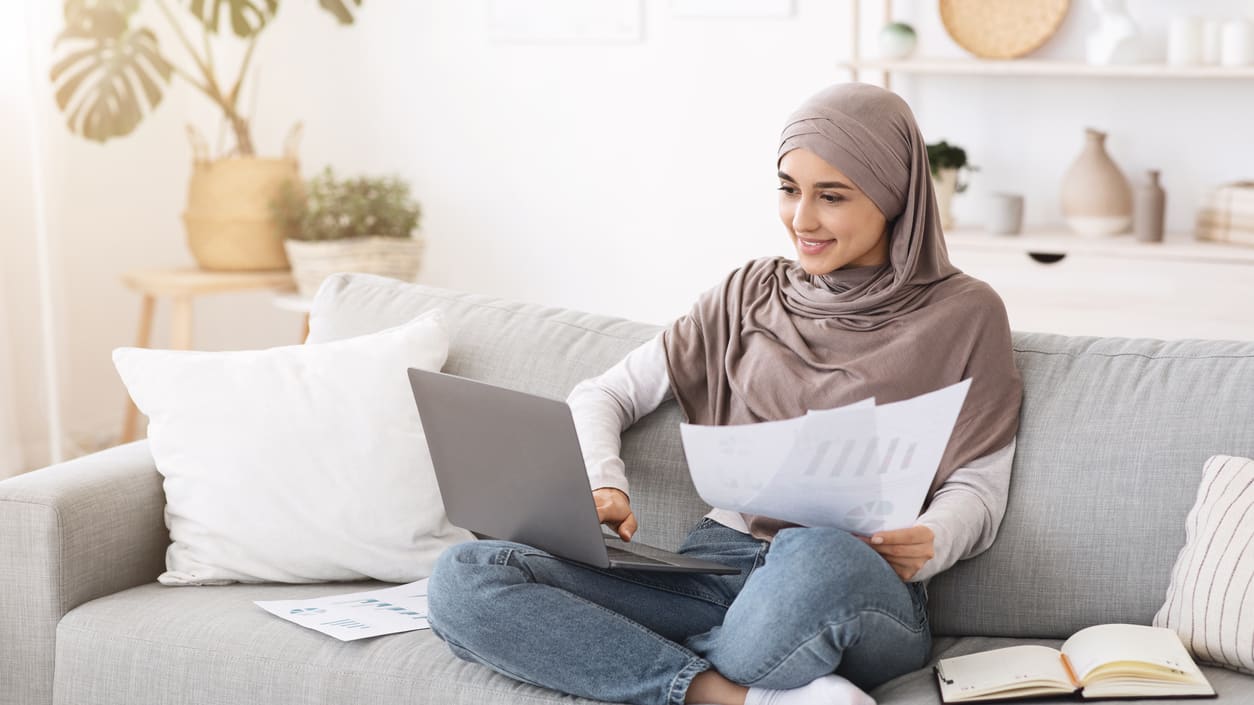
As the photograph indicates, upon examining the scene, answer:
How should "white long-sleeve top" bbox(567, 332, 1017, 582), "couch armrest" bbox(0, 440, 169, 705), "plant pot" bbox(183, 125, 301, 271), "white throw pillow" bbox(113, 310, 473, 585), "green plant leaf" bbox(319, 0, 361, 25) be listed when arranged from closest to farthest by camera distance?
1. "white long-sleeve top" bbox(567, 332, 1017, 582)
2. "couch armrest" bbox(0, 440, 169, 705)
3. "white throw pillow" bbox(113, 310, 473, 585)
4. "plant pot" bbox(183, 125, 301, 271)
5. "green plant leaf" bbox(319, 0, 361, 25)

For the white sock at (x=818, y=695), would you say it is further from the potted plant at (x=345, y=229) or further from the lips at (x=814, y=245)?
the potted plant at (x=345, y=229)

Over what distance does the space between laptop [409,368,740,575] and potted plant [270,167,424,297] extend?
1.90 meters

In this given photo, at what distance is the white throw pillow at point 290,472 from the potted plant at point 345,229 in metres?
1.59

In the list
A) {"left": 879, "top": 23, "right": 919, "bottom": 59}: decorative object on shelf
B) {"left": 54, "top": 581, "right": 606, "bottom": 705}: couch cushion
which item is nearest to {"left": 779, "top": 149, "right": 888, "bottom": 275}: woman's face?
{"left": 54, "top": 581, "right": 606, "bottom": 705}: couch cushion

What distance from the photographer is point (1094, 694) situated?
1479 mm

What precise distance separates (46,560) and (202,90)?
2132 millimetres

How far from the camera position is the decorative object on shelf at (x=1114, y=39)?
3.22 meters

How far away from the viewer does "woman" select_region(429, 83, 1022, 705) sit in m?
1.50

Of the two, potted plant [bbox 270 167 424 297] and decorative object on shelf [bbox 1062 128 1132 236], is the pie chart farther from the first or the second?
potted plant [bbox 270 167 424 297]

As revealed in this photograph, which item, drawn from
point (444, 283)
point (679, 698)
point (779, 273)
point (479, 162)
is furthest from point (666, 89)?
point (679, 698)

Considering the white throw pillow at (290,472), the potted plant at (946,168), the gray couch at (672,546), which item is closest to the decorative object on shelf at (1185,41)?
the potted plant at (946,168)

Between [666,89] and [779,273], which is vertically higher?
[666,89]

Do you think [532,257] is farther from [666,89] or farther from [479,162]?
[666,89]

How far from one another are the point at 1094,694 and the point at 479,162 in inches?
114
